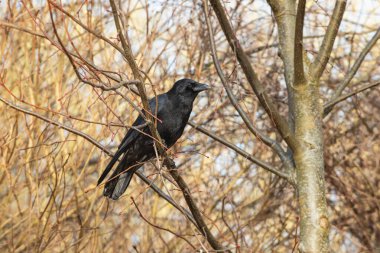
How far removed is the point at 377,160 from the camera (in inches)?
283

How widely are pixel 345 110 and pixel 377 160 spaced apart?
78 centimetres

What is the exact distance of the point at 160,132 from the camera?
5016mm

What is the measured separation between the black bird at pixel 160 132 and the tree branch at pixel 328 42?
4.85ft

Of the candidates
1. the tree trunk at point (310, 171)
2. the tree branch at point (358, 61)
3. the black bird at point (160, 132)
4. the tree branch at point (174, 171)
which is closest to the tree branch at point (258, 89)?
the tree trunk at point (310, 171)

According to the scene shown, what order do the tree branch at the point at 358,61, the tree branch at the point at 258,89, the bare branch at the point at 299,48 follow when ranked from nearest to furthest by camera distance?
the bare branch at the point at 299,48 → the tree branch at the point at 258,89 → the tree branch at the point at 358,61

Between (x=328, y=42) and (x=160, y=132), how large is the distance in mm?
1844

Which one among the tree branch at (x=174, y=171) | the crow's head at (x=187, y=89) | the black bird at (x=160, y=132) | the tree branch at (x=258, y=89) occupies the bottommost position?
the tree branch at (x=174, y=171)

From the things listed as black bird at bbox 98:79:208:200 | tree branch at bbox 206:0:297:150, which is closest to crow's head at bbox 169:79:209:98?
black bird at bbox 98:79:208:200

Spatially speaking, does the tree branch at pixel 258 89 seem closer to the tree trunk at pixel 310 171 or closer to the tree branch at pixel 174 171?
the tree trunk at pixel 310 171

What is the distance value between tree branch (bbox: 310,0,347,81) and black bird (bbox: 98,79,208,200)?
4.85 feet

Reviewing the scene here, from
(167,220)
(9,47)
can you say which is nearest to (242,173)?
(167,220)

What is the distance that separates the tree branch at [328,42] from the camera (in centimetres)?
354

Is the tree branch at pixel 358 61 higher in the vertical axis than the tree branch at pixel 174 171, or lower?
higher

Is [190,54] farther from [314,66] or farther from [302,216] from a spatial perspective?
[302,216]
